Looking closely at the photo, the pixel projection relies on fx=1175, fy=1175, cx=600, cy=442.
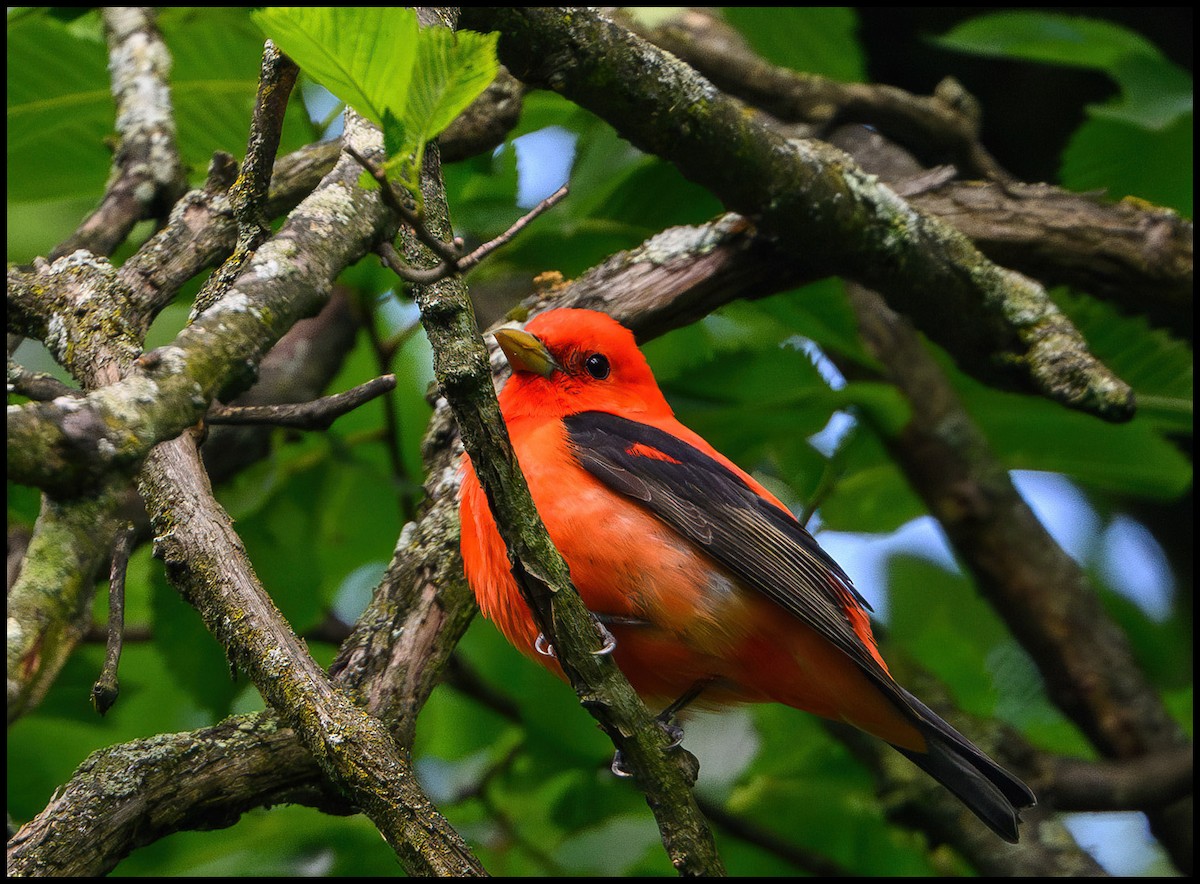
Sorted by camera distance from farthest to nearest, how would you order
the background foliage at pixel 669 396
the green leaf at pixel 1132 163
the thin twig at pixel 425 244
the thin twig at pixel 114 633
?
1. the green leaf at pixel 1132 163
2. the background foliage at pixel 669 396
3. the thin twig at pixel 114 633
4. the thin twig at pixel 425 244

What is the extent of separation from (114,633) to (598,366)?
2.01 m

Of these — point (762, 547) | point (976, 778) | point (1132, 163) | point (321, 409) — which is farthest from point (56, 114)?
point (1132, 163)

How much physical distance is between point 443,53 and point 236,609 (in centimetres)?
137

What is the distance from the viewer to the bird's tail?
11.2 feet

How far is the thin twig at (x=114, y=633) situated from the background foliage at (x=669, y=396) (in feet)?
5.90

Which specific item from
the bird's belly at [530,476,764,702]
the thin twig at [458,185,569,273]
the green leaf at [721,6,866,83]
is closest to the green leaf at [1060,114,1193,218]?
the green leaf at [721,6,866,83]

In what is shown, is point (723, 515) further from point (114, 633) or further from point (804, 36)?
point (804, 36)

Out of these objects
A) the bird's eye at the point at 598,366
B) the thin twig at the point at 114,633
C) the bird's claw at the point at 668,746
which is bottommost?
the bird's claw at the point at 668,746

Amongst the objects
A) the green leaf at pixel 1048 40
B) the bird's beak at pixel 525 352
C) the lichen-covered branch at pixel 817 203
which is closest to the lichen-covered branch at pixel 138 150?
A: the bird's beak at pixel 525 352

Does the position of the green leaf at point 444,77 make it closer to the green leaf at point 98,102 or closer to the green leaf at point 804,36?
the green leaf at point 98,102

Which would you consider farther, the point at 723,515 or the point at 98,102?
the point at 98,102

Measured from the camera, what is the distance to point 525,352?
12.4ft

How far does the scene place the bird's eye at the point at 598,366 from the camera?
397cm

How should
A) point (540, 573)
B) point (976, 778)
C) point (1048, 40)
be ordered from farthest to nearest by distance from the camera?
point (1048, 40), point (976, 778), point (540, 573)
